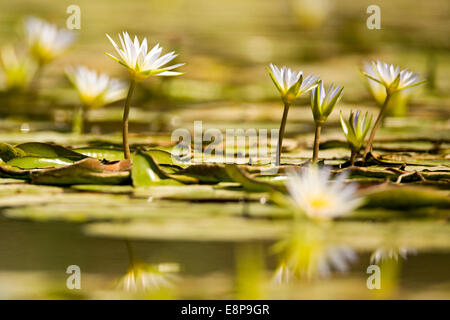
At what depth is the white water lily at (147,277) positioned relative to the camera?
929 millimetres

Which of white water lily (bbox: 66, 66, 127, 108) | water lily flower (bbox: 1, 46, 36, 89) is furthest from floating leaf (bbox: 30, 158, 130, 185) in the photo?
water lily flower (bbox: 1, 46, 36, 89)

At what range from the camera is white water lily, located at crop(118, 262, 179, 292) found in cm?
93

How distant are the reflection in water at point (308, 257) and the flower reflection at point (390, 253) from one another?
3cm

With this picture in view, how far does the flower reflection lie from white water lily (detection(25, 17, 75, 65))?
1.98m

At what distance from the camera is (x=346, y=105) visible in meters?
2.88

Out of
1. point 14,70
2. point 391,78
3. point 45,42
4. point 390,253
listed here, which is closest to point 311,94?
point 391,78

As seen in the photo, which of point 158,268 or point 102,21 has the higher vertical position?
point 102,21

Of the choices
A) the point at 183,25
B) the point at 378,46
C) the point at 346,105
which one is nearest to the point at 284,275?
the point at 346,105

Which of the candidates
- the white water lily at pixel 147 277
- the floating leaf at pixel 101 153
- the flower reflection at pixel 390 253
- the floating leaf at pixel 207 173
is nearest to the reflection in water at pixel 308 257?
the flower reflection at pixel 390 253

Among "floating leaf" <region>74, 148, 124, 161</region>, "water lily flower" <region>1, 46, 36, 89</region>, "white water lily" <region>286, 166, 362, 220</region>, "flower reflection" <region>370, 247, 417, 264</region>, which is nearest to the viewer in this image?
"flower reflection" <region>370, 247, 417, 264</region>

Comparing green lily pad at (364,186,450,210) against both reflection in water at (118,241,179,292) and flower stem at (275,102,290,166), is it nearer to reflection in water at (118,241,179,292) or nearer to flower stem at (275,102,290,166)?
flower stem at (275,102,290,166)
